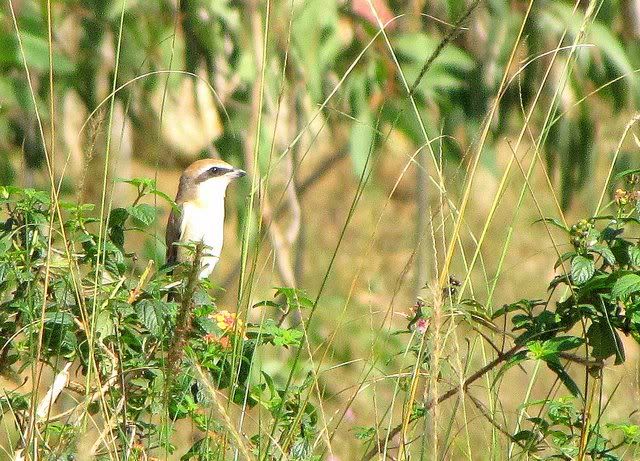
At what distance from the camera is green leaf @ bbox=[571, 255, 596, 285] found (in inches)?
86.3

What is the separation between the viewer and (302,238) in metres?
6.07

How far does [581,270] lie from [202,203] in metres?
2.58

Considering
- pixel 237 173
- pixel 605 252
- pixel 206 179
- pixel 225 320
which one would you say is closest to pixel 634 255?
pixel 605 252

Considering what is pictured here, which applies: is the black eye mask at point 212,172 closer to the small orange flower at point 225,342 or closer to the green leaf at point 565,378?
the small orange flower at point 225,342

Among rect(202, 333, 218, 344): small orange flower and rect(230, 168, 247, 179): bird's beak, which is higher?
rect(230, 168, 247, 179): bird's beak

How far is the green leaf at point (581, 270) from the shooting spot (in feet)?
7.19

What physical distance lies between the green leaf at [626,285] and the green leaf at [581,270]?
0.07 meters

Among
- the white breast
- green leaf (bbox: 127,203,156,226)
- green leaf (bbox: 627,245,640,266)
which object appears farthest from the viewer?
the white breast

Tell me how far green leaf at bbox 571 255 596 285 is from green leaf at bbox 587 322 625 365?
13cm

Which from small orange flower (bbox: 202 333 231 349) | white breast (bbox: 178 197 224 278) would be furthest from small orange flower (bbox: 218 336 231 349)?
white breast (bbox: 178 197 224 278)

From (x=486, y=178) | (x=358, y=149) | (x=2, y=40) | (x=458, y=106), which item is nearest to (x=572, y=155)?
(x=458, y=106)

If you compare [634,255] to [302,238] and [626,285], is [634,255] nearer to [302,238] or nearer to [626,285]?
[626,285]

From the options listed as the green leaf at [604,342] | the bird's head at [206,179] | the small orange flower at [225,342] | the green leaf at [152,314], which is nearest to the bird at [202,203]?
the bird's head at [206,179]

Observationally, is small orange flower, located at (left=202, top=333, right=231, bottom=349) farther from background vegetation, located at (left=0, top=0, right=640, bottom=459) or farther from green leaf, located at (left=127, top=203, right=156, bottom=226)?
green leaf, located at (left=127, top=203, right=156, bottom=226)
